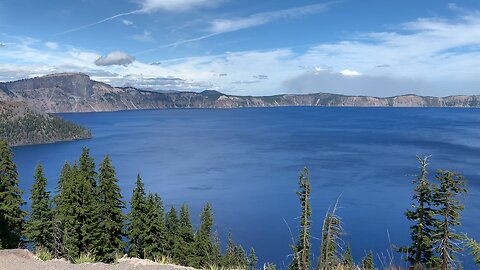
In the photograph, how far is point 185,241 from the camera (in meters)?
50.8

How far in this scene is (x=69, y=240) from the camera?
112 ft

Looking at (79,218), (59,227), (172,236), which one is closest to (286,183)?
(172,236)

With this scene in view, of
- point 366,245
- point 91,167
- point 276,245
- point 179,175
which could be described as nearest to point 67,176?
point 91,167

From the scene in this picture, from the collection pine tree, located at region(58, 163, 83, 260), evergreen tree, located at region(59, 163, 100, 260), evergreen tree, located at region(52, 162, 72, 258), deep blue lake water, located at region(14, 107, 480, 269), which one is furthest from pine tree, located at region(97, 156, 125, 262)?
deep blue lake water, located at region(14, 107, 480, 269)

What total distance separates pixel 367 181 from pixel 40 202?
324ft

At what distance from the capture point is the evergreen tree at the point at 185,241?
155 ft

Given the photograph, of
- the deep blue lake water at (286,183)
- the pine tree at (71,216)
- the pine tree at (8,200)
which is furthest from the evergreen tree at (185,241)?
the deep blue lake water at (286,183)

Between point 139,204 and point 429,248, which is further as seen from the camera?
point 139,204

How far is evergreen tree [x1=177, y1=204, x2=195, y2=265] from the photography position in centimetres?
4709

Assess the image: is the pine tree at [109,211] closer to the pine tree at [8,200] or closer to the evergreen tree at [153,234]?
the evergreen tree at [153,234]

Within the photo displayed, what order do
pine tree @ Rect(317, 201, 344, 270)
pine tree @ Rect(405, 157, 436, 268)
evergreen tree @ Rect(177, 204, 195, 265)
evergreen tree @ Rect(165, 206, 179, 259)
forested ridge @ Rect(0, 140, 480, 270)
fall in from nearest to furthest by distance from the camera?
pine tree @ Rect(317, 201, 344, 270) < pine tree @ Rect(405, 157, 436, 268) < forested ridge @ Rect(0, 140, 480, 270) < evergreen tree @ Rect(165, 206, 179, 259) < evergreen tree @ Rect(177, 204, 195, 265)

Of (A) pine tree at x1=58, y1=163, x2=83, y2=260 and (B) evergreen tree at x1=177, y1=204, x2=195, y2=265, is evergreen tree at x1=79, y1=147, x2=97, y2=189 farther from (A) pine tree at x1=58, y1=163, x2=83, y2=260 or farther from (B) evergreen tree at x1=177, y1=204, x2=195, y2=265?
(B) evergreen tree at x1=177, y1=204, x2=195, y2=265

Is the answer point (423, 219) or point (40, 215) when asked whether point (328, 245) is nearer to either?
point (423, 219)

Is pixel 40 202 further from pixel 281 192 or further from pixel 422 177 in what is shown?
pixel 281 192
